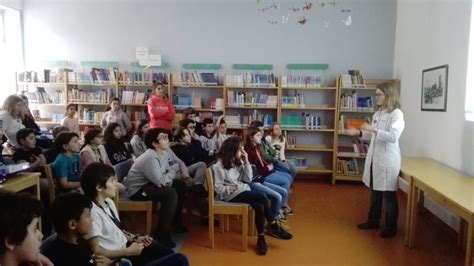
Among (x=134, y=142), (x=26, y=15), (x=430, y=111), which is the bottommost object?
(x=134, y=142)

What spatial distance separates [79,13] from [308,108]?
15.0ft

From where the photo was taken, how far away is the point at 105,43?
6.62 metres

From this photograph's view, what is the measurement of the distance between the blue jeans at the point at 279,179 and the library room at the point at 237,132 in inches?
1.5

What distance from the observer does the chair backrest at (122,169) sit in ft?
11.4

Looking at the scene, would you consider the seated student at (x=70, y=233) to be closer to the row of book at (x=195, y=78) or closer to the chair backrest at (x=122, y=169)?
the chair backrest at (x=122, y=169)

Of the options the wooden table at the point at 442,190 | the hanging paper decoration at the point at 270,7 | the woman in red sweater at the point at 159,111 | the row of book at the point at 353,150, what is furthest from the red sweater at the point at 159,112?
the wooden table at the point at 442,190

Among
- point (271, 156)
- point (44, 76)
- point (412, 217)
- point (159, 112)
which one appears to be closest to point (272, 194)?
point (271, 156)

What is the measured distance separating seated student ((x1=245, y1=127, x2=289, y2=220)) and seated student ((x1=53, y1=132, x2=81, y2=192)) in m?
1.70

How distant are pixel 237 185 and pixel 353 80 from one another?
11.5 ft

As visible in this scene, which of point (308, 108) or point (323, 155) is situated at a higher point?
point (308, 108)

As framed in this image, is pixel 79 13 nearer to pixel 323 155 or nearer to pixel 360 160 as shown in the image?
pixel 323 155

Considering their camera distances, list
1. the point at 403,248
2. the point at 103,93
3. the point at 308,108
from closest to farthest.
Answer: the point at 403,248
the point at 308,108
the point at 103,93

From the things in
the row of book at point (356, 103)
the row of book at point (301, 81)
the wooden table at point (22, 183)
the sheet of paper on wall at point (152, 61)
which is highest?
the sheet of paper on wall at point (152, 61)

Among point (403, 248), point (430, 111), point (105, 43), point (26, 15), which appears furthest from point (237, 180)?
point (26, 15)
